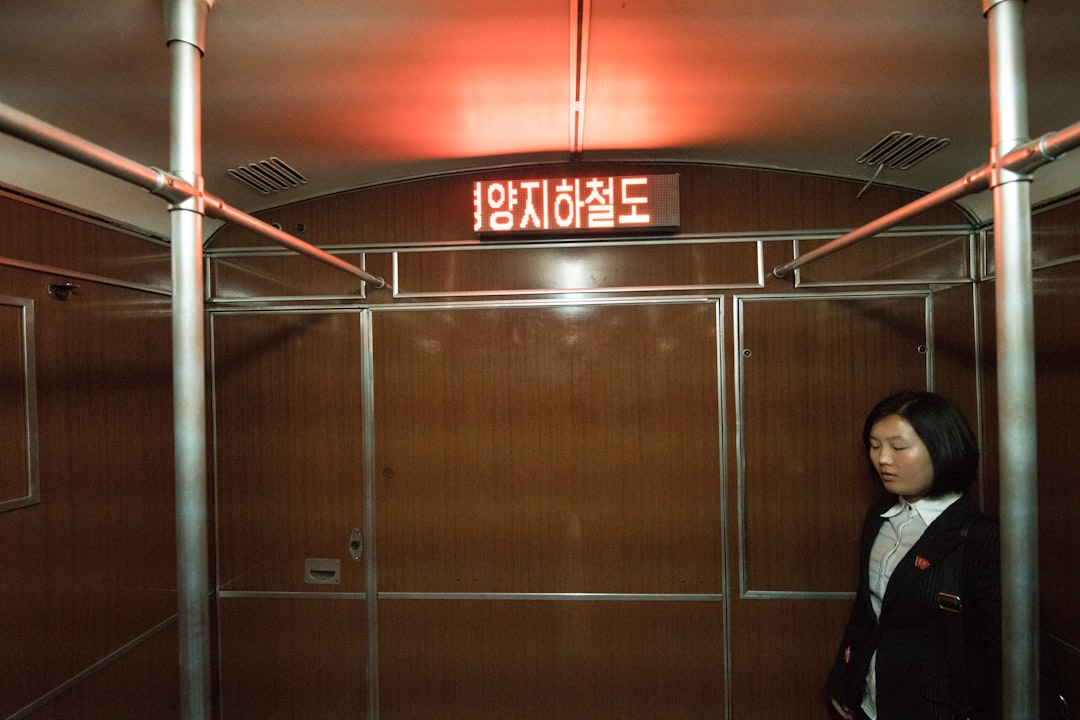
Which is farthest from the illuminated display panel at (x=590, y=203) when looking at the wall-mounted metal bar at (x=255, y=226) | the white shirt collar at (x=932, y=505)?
the white shirt collar at (x=932, y=505)

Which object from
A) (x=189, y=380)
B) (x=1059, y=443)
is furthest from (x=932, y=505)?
(x=189, y=380)

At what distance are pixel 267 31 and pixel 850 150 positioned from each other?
217 cm

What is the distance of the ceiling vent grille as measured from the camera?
2.44m

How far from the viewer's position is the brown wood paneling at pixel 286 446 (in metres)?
2.83

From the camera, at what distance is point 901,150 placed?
7.71ft

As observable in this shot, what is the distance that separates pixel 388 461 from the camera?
111 inches

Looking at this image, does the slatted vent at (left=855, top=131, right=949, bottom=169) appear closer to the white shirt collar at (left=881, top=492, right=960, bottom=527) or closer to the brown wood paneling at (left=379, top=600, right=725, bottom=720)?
the white shirt collar at (left=881, top=492, right=960, bottom=527)

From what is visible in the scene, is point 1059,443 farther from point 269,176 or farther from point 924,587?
point 269,176

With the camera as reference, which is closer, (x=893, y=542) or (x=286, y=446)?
(x=893, y=542)

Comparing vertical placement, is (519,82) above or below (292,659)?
above

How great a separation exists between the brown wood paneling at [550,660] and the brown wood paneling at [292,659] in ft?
0.49

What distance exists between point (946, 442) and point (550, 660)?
189cm

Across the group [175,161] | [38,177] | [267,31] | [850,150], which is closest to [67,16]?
[267,31]

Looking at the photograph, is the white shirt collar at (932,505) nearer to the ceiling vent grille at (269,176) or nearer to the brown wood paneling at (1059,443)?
the brown wood paneling at (1059,443)
